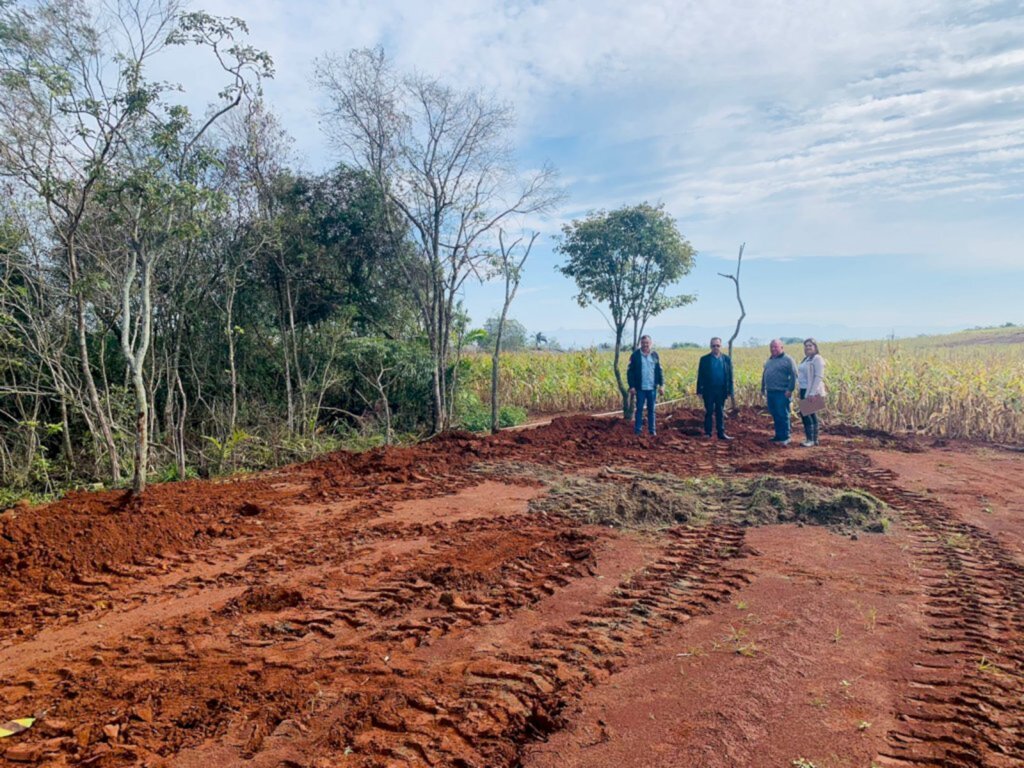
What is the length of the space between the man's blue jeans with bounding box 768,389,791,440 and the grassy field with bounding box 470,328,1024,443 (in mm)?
3086

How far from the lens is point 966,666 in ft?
A: 9.96

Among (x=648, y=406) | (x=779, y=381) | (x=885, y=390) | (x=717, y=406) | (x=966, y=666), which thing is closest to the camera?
(x=966, y=666)

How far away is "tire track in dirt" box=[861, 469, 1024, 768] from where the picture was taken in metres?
2.41

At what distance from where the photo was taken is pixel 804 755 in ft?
7.80

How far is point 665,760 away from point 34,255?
8595 millimetres

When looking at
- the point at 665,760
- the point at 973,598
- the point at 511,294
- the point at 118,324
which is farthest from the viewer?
the point at 511,294

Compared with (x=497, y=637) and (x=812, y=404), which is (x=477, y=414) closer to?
(x=812, y=404)

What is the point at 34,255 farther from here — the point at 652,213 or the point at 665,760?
the point at 652,213

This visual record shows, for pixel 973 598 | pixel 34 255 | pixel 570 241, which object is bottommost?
pixel 973 598

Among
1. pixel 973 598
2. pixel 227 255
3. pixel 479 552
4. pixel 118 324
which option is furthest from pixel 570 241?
pixel 973 598

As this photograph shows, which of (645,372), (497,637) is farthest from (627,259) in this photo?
(497,637)

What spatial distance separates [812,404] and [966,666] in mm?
6841

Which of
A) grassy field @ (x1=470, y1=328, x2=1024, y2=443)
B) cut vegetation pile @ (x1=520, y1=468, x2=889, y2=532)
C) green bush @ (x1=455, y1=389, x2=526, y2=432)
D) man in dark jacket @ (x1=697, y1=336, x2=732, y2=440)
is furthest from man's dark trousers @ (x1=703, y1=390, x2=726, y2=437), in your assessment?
green bush @ (x1=455, y1=389, x2=526, y2=432)

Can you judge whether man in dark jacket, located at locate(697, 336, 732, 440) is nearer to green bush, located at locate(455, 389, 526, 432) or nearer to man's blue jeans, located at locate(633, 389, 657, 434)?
man's blue jeans, located at locate(633, 389, 657, 434)
